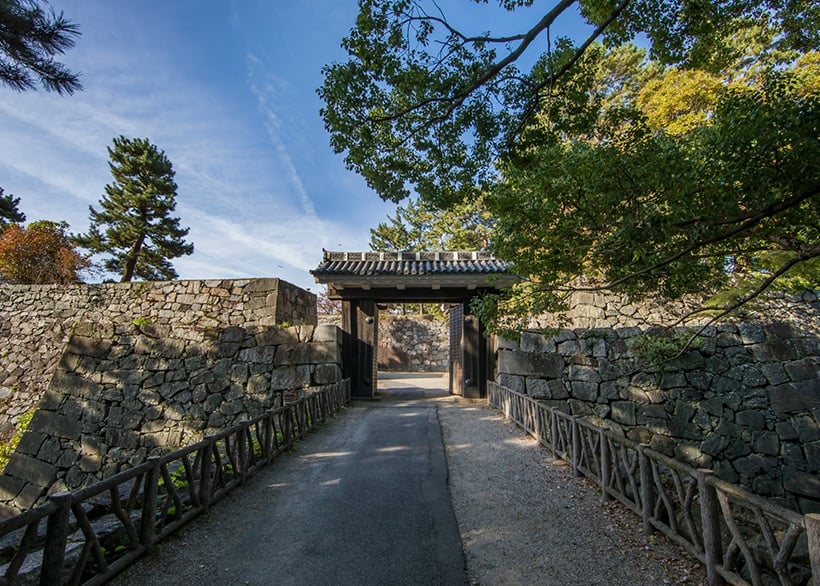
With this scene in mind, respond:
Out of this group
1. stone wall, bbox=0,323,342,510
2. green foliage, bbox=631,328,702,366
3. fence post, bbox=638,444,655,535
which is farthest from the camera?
stone wall, bbox=0,323,342,510

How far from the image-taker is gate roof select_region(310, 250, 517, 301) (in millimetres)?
10320

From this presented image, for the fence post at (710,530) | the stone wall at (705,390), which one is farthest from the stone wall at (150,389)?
the fence post at (710,530)

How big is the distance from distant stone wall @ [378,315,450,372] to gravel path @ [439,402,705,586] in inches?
610

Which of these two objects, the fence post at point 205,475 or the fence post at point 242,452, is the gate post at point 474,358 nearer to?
the fence post at point 242,452

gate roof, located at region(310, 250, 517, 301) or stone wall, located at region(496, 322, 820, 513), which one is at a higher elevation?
gate roof, located at region(310, 250, 517, 301)

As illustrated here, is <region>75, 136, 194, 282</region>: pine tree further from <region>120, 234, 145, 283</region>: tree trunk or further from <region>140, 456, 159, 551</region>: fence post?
<region>140, 456, 159, 551</region>: fence post

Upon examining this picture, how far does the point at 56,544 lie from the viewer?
2432 mm

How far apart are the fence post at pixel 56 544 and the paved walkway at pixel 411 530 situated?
46 cm

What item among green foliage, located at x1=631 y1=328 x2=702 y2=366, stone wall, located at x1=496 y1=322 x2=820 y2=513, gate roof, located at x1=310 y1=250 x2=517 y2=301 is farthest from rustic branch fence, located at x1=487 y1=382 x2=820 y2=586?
gate roof, located at x1=310 y1=250 x2=517 y2=301

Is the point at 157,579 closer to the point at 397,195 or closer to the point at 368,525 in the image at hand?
the point at 368,525

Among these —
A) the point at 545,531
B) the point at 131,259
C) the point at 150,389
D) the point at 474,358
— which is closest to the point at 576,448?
the point at 545,531

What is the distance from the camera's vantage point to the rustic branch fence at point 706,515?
2289 mm

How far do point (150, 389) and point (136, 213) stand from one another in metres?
11.6

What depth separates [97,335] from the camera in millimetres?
9648
